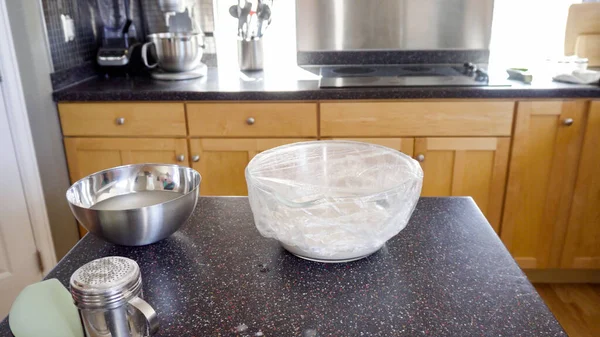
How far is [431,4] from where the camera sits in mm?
2260

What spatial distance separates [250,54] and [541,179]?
1389mm

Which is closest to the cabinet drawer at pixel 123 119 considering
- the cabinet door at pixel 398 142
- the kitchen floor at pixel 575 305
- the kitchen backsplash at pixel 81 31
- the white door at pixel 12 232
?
the kitchen backsplash at pixel 81 31

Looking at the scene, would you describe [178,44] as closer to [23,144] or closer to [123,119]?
[123,119]

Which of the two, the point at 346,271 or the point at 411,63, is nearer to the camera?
the point at 346,271

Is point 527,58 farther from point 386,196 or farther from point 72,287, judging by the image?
point 72,287

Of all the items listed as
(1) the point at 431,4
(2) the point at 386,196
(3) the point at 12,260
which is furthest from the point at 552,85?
(3) the point at 12,260

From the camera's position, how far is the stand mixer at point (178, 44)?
2.09 meters

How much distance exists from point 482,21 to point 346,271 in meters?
1.90

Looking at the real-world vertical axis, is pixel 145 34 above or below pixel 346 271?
above

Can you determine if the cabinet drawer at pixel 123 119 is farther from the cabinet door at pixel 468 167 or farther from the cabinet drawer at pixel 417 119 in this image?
the cabinet door at pixel 468 167

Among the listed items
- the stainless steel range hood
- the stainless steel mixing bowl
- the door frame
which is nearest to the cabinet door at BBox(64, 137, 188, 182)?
the door frame

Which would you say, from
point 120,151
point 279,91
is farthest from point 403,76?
point 120,151

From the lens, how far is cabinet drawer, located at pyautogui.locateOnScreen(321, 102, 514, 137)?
1.84 meters

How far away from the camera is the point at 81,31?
217cm
